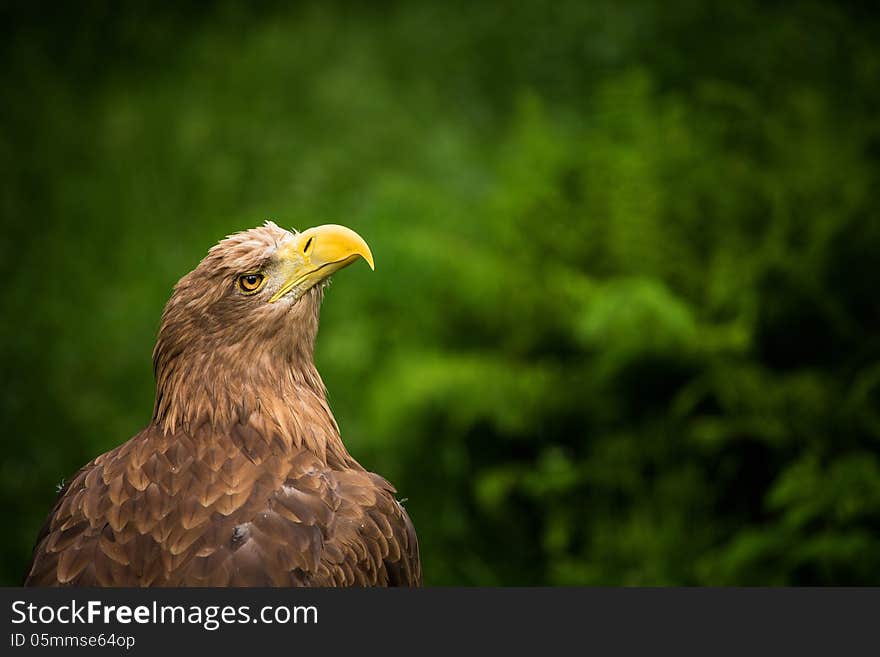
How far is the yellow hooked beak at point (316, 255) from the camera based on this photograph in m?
2.85

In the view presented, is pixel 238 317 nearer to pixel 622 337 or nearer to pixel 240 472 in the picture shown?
pixel 240 472

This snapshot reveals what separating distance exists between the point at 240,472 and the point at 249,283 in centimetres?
49

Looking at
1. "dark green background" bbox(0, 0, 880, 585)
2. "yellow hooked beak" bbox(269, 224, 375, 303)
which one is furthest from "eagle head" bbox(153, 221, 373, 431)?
"dark green background" bbox(0, 0, 880, 585)

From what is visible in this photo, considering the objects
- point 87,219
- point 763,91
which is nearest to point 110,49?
point 87,219

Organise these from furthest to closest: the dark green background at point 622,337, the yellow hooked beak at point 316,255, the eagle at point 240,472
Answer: the dark green background at point 622,337 → the yellow hooked beak at point 316,255 → the eagle at point 240,472

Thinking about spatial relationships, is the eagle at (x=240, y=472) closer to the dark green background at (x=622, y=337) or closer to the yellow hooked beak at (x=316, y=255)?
the yellow hooked beak at (x=316, y=255)

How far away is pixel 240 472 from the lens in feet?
9.11

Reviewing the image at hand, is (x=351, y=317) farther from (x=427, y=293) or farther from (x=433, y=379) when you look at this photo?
(x=433, y=379)

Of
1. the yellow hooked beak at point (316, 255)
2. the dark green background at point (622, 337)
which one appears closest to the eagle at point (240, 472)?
the yellow hooked beak at point (316, 255)

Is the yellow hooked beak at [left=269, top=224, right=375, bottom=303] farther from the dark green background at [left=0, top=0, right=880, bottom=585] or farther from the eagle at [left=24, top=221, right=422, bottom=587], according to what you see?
the dark green background at [left=0, top=0, right=880, bottom=585]

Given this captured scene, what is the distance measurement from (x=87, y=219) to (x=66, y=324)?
1259mm

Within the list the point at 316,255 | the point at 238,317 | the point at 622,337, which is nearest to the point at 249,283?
the point at 238,317

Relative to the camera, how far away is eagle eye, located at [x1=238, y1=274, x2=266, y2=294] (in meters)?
2.89

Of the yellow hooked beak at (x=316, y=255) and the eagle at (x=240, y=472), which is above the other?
the yellow hooked beak at (x=316, y=255)
